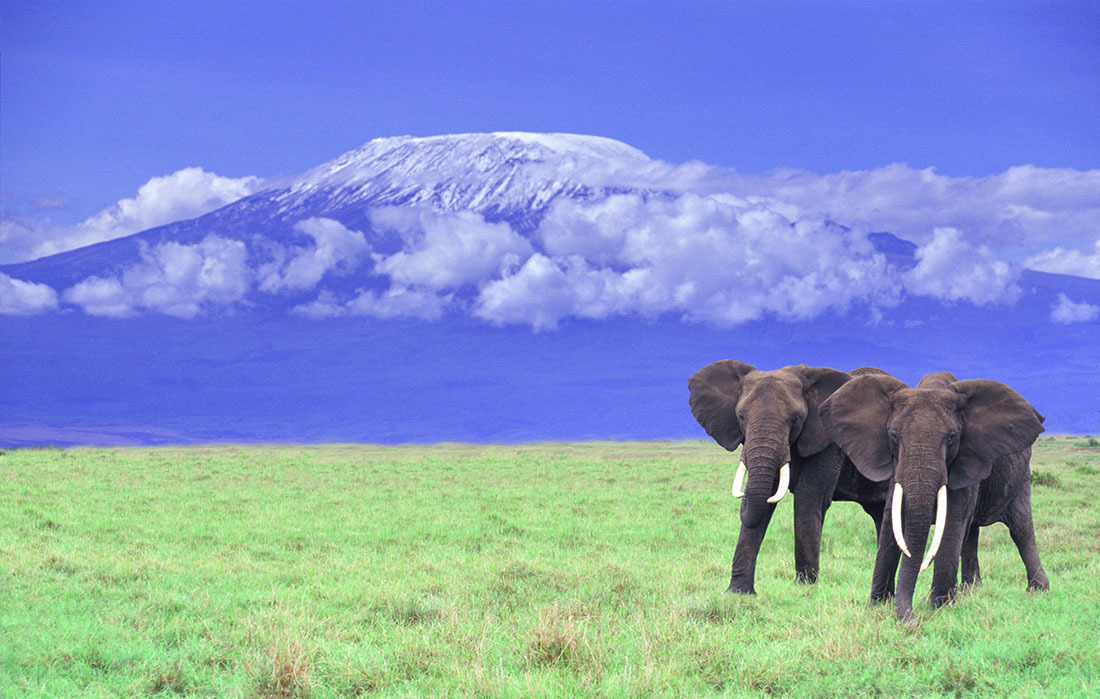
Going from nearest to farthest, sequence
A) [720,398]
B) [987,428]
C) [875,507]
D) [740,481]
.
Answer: [987,428]
[740,481]
[720,398]
[875,507]

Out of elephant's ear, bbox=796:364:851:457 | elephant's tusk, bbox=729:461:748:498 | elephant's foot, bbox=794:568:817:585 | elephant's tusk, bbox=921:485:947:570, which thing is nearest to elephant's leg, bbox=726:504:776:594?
elephant's tusk, bbox=729:461:748:498

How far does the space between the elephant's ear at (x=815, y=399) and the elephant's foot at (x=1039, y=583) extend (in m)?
3.24

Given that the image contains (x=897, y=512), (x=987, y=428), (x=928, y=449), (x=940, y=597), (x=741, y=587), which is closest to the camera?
(x=928, y=449)

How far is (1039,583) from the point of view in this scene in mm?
11977

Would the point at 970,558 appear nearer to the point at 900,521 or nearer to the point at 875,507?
the point at 875,507

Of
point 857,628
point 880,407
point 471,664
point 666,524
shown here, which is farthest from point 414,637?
point 666,524

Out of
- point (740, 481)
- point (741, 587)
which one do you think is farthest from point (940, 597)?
point (740, 481)

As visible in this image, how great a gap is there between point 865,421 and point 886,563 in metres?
1.68

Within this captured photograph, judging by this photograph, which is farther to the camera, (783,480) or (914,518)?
(783,480)

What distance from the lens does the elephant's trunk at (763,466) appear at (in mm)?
11336

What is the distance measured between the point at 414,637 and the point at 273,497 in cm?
1794

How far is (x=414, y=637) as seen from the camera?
30.1ft

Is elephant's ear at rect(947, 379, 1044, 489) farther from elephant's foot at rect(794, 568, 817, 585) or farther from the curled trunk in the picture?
elephant's foot at rect(794, 568, 817, 585)

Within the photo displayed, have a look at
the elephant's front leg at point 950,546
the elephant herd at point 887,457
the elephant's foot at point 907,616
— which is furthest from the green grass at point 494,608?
the elephant herd at point 887,457
